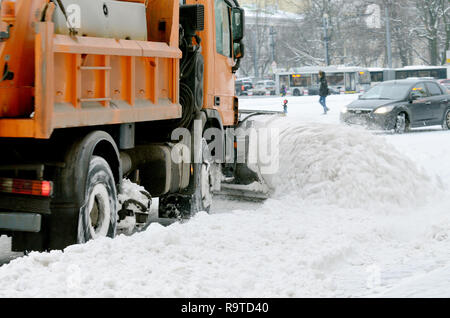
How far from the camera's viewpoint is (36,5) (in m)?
6.23

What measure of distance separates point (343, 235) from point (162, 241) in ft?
6.90

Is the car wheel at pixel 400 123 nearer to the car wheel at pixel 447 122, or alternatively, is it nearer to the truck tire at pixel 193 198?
the car wheel at pixel 447 122

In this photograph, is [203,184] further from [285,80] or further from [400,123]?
[285,80]

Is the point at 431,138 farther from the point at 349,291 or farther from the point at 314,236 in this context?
the point at 349,291

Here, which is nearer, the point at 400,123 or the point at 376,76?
the point at 400,123

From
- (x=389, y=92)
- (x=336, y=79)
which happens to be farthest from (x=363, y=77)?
(x=389, y=92)

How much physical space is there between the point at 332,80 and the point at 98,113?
5831cm

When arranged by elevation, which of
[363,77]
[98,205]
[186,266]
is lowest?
[186,266]

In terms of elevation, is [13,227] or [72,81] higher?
[72,81]

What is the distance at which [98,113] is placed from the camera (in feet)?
22.5

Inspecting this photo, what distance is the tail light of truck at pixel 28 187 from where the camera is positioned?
20.7ft

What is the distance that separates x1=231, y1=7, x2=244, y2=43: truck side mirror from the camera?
10.8 meters

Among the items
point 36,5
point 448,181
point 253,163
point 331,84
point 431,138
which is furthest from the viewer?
point 331,84
